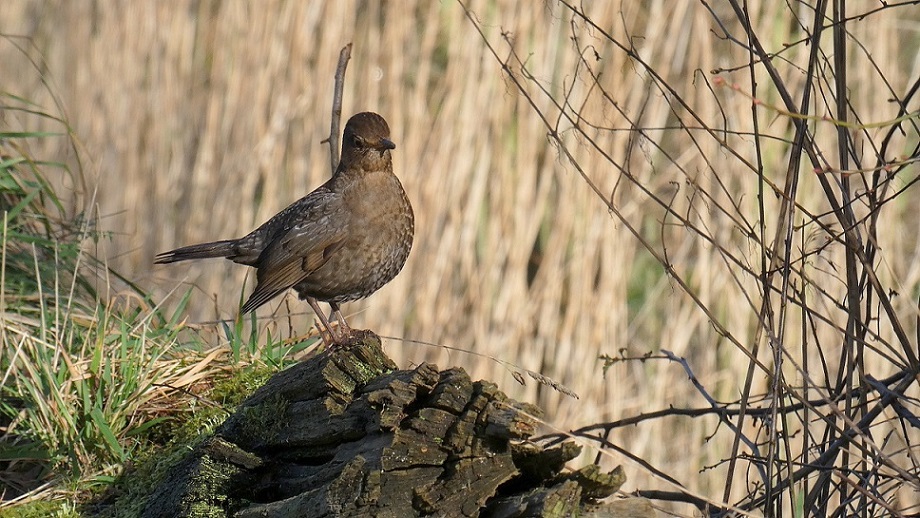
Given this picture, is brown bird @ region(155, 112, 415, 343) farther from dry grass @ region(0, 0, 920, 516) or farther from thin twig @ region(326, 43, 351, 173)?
dry grass @ region(0, 0, 920, 516)

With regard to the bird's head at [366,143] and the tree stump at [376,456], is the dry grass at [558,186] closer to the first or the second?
the bird's head at [366,143]

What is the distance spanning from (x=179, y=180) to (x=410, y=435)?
18.8 feet

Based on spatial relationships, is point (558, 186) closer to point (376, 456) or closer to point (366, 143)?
point (366, 143)

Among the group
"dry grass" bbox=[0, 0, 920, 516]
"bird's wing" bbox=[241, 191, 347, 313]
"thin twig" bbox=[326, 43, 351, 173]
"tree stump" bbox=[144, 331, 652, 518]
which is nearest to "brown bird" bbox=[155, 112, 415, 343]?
"bird's wing" bbox=[241, 191, 347, 313]

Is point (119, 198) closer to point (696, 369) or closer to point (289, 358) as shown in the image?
point (696, 369)

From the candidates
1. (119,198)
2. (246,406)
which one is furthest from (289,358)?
(119,198)

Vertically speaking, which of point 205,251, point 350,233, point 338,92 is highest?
point 338,92

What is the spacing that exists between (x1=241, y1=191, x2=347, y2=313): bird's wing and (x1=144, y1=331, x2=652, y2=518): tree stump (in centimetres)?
152

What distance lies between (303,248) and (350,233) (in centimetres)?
20

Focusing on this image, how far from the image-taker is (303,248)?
4184 mm

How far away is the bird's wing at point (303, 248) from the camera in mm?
4156

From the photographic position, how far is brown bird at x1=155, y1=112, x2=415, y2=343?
13.5 feet

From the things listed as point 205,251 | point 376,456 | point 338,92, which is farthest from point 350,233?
point 376,456

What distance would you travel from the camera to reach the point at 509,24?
5543mm
